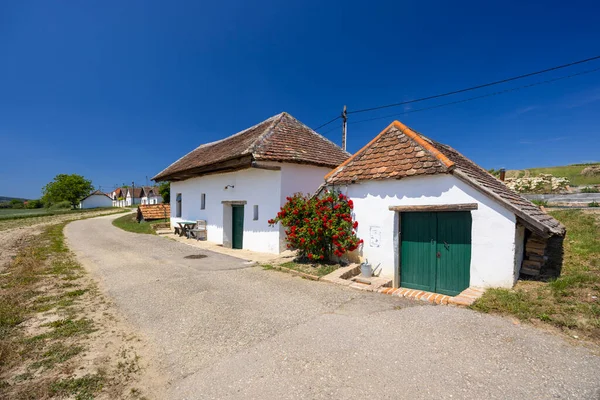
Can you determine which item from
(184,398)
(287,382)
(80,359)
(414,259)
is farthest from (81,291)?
(414,259)

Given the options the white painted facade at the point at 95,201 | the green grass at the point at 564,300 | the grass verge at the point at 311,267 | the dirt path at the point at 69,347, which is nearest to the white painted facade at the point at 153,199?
the white painted facade at the point at 95,201

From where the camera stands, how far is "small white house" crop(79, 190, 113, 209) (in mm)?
62500

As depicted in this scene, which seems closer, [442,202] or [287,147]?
[442,202]

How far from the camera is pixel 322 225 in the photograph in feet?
26.0

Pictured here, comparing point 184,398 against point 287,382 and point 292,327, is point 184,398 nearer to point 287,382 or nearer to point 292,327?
point 287,382

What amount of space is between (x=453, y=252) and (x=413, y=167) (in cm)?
222

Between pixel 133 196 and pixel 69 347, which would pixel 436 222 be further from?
pixel 133 196

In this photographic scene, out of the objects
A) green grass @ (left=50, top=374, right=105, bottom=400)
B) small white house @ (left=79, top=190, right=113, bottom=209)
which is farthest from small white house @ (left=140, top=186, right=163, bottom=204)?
green grass @ (left=50, top=374, right=105, bottom=400)

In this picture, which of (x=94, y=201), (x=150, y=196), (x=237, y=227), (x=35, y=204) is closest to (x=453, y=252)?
(x=237, y=227)

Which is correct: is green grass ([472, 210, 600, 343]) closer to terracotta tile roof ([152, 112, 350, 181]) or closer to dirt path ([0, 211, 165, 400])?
dirt path ([0, 211, 165, 400])

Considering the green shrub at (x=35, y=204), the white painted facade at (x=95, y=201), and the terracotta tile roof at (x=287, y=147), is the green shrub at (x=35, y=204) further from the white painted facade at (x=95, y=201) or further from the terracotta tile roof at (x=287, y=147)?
the terracotta tile roof at (x=287, y=147)

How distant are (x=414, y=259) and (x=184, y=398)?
231 inches

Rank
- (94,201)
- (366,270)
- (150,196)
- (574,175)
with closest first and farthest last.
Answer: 1. (366,270)
2. (574,175)
3. (94,201)
4. (150,196)

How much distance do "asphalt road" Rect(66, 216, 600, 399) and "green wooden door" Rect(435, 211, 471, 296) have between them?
5.57ft
